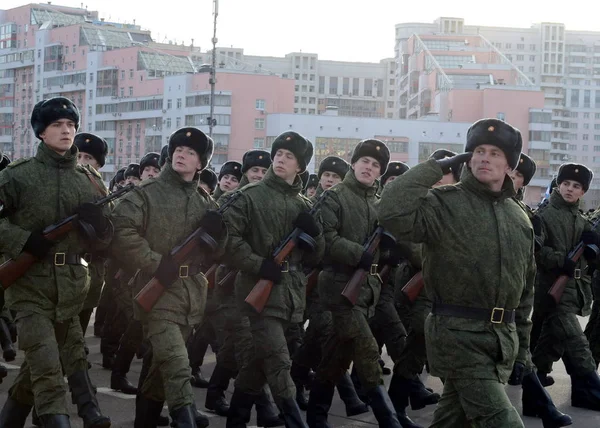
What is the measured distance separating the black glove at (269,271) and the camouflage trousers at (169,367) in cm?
65

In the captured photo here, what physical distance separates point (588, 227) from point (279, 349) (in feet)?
12.8

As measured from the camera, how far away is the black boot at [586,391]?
968 centimetres

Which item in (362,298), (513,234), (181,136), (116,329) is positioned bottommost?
(116,329)

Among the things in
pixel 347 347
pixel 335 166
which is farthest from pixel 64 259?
pixel 335 166

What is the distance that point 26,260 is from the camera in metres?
7.11

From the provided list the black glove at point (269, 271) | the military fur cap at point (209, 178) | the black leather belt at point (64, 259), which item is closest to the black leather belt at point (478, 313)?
the black glove at point (269, 271)

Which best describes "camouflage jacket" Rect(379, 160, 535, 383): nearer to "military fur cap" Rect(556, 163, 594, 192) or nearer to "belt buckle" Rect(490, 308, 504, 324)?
"belt buckle" Rect(490, 308, 504, 324)

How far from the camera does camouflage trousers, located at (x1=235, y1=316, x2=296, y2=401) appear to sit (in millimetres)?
7391

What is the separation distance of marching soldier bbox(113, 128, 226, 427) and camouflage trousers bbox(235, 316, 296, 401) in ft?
1.54

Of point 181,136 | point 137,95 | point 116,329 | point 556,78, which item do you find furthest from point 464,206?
point 556,78

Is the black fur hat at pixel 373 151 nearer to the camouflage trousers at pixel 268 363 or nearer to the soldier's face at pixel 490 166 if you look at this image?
the camouflage trousers at pixel 268 363

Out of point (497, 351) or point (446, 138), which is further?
point (446, 138)

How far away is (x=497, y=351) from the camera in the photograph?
5.97m

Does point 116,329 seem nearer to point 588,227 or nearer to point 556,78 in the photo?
point 588,227
